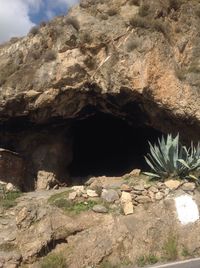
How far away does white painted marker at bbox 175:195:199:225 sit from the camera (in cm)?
963

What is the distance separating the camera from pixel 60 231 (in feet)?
29.8

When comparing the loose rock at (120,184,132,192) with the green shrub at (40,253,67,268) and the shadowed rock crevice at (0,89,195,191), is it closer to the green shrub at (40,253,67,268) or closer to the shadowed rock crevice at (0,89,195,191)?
the green shrub at (40,253,67,268)

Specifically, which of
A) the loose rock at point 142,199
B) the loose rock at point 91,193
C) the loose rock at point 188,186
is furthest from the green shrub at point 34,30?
the loose rock at point 188,186

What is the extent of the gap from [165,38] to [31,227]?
7.01 meters

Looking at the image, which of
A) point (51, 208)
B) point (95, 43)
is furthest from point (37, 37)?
point (51, 208)

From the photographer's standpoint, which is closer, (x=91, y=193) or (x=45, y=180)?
(x=91, y=193)

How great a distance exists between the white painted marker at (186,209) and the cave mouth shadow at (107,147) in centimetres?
572

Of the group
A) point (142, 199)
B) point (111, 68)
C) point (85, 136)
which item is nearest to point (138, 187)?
point (142, 199)

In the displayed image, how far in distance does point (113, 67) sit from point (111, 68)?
0.06 meters

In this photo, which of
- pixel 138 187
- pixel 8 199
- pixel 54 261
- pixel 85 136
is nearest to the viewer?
pixel 54 261

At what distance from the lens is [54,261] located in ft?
27.4

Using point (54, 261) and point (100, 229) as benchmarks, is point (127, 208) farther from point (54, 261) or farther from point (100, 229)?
point (54, 261)

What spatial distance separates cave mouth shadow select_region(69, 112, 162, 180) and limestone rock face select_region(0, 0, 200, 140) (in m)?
2.51

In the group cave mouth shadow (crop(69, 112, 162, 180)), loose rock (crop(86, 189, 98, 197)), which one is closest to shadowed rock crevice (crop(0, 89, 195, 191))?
cave mouth shadow (crop(69, 112, 162, 180))
